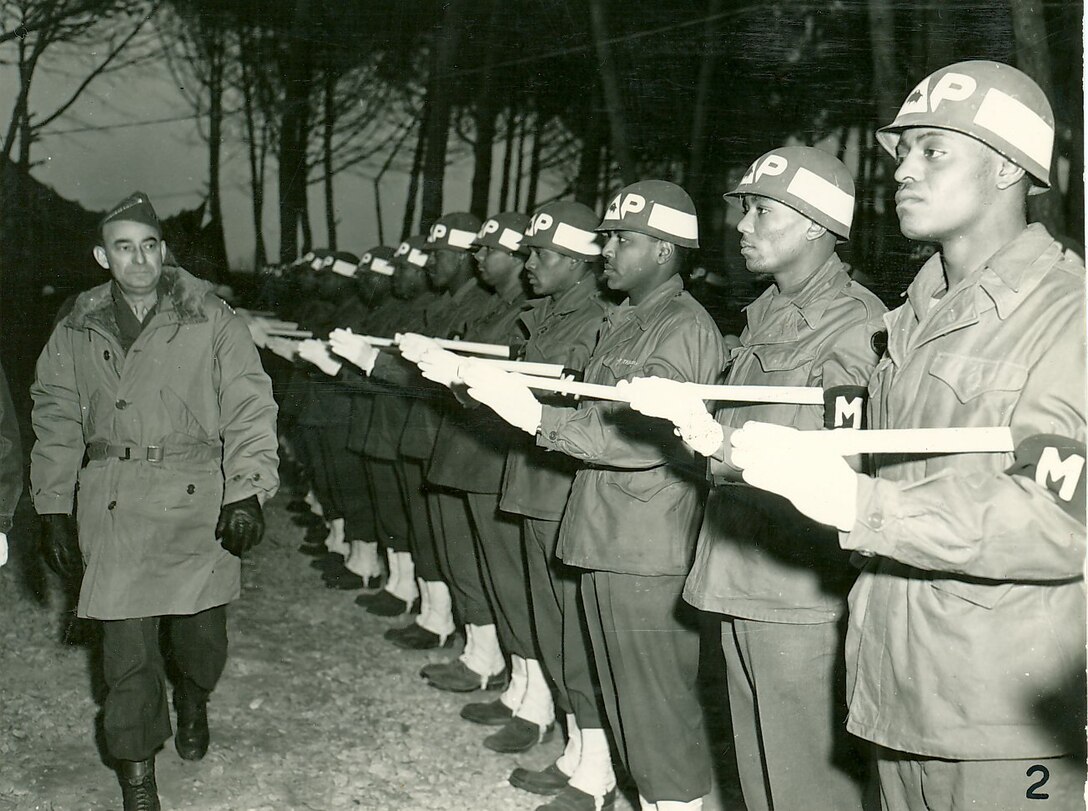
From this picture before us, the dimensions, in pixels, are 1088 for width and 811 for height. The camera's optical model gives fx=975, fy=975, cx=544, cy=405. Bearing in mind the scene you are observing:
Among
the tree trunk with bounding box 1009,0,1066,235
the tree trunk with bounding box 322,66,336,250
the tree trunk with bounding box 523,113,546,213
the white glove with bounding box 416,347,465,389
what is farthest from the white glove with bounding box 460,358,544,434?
the tree trunk with bounding box 523,113,546,213

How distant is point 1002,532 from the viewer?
170cm

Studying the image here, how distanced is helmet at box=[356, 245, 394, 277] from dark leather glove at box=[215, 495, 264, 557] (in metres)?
4.27

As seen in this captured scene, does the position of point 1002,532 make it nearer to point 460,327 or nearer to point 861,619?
point 861,619

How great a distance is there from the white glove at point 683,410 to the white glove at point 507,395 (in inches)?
36.0

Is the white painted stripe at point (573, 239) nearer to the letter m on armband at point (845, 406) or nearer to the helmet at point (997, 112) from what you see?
the letter m on armband at point (845, 406)

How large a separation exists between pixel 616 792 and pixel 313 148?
31.7ft

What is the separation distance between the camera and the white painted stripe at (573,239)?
4602 millimetres

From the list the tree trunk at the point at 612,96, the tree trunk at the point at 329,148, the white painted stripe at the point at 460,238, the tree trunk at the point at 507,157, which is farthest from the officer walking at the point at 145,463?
the tree trunk at the point at 507,157

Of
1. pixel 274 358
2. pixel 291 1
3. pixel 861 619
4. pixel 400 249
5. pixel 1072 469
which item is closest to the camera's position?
pixel 1072 469

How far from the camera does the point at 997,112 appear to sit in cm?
205

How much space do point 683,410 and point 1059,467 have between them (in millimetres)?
845

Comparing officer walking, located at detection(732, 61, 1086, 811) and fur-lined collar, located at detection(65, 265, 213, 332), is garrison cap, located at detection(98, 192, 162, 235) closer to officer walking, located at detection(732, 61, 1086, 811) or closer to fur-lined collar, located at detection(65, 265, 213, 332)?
fur-lined collar, located at detection(65, 265, 213, 332)

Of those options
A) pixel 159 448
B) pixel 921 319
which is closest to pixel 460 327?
pixel 159 448

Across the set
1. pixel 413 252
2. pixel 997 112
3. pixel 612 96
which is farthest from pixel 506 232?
pixel 612 96
